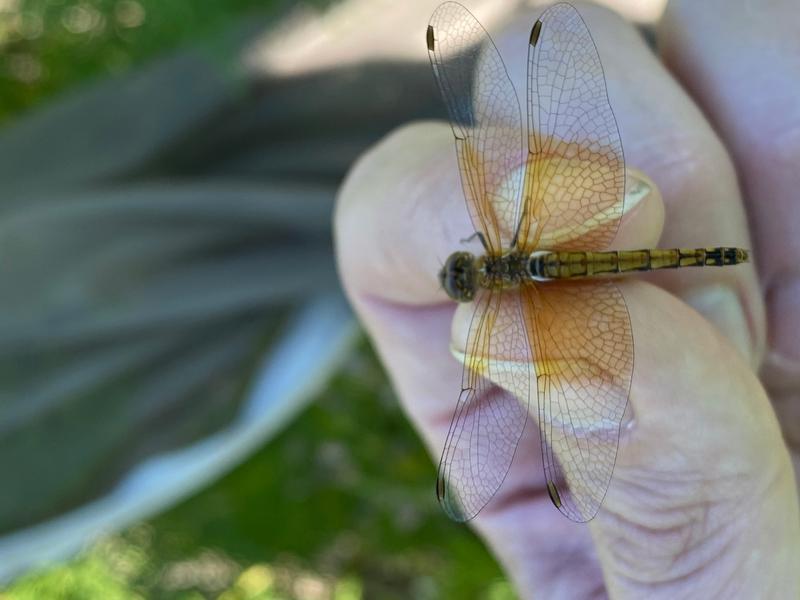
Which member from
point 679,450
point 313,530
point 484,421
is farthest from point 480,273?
point 313,530

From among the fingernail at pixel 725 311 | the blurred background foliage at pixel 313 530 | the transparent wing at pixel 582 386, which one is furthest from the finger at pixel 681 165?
the blurred background foliage at pixel 313 530

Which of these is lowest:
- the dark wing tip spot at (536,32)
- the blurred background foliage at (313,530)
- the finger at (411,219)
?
the blurred background foliage at (313,530)

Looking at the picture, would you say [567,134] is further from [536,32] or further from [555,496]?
[555,496]

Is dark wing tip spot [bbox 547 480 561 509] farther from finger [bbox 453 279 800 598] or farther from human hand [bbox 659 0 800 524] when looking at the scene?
human hand [bbox 659 0 800 524]

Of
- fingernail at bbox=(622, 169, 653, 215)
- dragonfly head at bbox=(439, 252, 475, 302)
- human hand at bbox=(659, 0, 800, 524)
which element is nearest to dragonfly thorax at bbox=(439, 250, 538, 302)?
dragonfly head at bbox=(439, 252, 475, 302)

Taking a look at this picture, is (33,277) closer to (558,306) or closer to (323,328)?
(323,328)

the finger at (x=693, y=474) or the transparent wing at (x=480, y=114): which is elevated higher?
the transparent wing at (x=480, y=114)

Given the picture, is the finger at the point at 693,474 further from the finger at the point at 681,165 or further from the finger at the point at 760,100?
the finger at the point at 760,100
